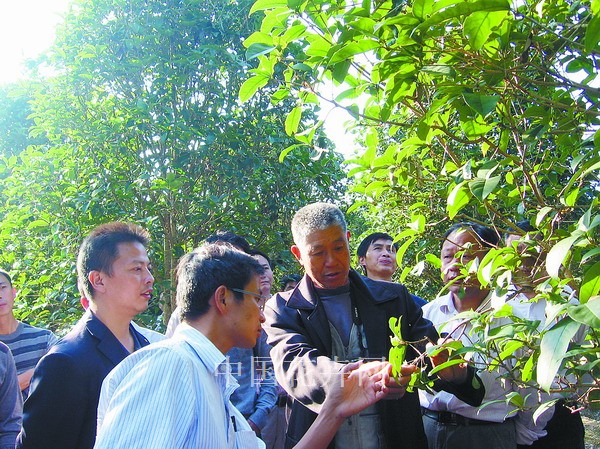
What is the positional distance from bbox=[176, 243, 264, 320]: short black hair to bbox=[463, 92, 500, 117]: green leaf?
968 mm

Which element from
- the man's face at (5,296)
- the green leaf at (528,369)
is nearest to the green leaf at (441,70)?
the green leaf at (528,369)

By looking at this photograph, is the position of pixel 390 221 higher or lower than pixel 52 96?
lower

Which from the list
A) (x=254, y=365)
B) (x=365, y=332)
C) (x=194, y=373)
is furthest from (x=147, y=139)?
(x=194, y=373)

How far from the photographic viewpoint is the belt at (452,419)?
3.27 m

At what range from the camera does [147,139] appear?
5.52m

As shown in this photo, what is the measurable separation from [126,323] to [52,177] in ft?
10.0

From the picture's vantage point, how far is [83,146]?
545 centimetres

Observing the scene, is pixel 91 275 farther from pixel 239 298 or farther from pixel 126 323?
pixel 239 298

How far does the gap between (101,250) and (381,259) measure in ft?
9.10

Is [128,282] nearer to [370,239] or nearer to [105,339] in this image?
[105,339]

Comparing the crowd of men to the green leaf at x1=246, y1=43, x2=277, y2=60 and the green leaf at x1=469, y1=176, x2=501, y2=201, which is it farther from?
the green leaf at x1=246, y1=43, x2=277, y2=60

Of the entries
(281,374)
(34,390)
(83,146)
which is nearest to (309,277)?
(281,374)

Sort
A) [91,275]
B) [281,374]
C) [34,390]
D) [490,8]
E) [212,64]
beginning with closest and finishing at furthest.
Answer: [490,8], [34,390], [281,374], [91,275], [212,64]

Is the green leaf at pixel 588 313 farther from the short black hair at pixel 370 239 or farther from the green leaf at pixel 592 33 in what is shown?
the short black hair at pixel 370 239
